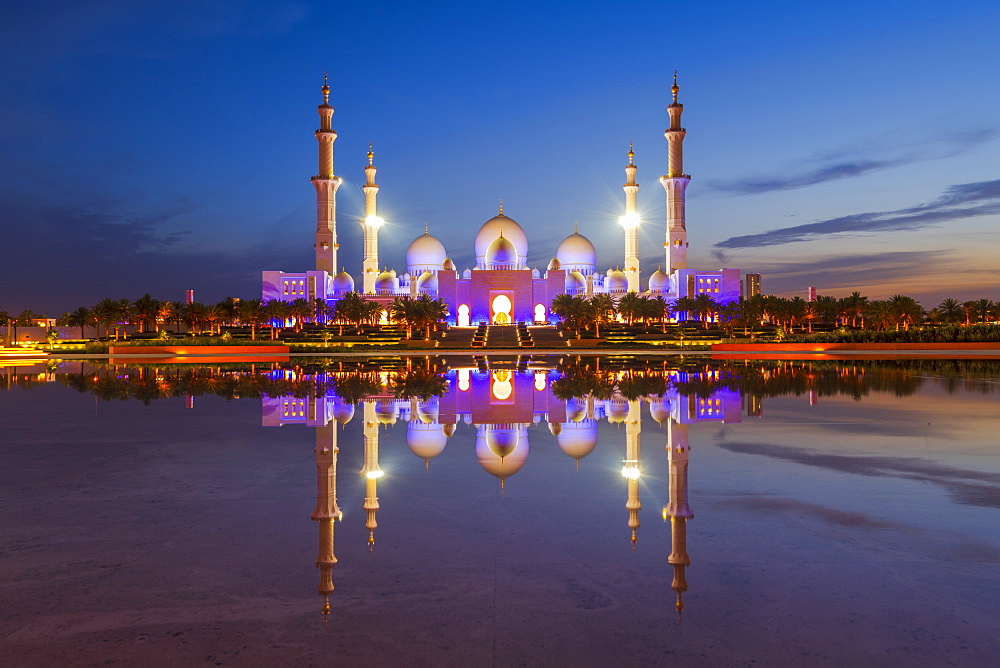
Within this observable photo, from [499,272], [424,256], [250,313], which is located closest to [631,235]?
[499,272]

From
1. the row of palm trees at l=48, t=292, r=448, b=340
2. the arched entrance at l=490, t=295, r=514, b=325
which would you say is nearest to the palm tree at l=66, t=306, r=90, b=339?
the row of palm trees at l=48, t=292, r=448, b=340

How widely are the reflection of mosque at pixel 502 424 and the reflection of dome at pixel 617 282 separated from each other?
6583 centimetres

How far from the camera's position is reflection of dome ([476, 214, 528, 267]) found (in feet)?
263

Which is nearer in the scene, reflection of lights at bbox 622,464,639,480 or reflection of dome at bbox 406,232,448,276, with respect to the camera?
reflection of lights at bbox 622,464,639,480

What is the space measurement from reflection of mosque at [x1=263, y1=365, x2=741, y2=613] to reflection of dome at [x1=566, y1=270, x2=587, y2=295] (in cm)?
6168

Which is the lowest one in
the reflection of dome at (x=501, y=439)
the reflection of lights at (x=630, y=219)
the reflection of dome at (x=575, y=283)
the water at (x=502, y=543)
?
the water at (x=502, y=543)

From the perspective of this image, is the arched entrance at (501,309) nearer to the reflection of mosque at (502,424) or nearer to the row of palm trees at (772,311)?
the row of palm trees at (772,311)

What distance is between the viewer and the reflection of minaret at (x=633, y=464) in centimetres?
539

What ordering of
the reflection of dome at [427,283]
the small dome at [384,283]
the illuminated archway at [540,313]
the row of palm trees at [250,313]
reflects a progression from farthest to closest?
the small dome at [384,283] → the reflection of dome at [427,283] → the illuminated archway at [540,313] → the row of palm trees at [250,313]

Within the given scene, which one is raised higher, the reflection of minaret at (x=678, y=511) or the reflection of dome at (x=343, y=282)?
the reflection of dome at (x=343, y=282)

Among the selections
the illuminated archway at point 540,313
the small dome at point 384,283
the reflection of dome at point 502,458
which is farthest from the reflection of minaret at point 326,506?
the small dome at point 384,283

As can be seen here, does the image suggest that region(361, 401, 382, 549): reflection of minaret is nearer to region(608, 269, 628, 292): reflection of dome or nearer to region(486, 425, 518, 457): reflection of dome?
region(486, 425, 518, 457): reflection of dome

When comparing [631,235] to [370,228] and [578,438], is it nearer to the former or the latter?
[370,228]

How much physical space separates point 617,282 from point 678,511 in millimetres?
78050
